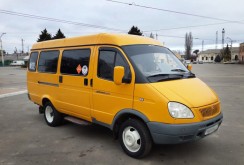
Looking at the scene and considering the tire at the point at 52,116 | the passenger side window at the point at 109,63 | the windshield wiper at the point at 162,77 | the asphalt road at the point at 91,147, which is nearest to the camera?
the windshield wiper at the point at 162,77

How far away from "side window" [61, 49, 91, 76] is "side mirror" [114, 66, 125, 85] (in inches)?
47.6

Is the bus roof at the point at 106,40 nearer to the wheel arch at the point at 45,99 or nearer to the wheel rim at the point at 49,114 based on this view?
the wheel arch at the point at 45,99

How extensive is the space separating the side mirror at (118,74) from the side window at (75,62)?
1.21 m

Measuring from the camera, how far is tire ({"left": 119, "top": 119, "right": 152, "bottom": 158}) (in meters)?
4.43

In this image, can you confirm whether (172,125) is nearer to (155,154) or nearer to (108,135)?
(155,154)

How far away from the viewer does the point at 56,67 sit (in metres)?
6.43

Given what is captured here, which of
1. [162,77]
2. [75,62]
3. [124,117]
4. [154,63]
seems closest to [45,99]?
[75,62]

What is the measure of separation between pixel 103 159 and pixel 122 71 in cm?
166

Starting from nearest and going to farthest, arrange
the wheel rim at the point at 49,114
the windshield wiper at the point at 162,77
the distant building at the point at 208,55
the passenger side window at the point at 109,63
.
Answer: the windshield wiper at the point at 162,77 → the passenger side window at the point at 109,63 → the wheel rim at the point at 49,114 → the distant building at the point at 208,55

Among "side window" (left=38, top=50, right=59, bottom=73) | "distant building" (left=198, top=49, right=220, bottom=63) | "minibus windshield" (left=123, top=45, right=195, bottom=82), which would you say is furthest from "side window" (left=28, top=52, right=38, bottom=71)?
"distant building" (left=198, top=49, right=220, bottom=63)

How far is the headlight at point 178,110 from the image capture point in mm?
4090

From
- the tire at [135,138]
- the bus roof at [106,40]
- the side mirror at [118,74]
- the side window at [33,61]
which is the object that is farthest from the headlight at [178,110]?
the side window at [33,61]

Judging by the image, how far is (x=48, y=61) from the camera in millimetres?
6777

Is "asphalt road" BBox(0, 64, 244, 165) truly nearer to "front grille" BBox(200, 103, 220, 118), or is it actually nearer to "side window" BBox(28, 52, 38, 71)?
"front grille" BBox(200, 103, 220, 118)
